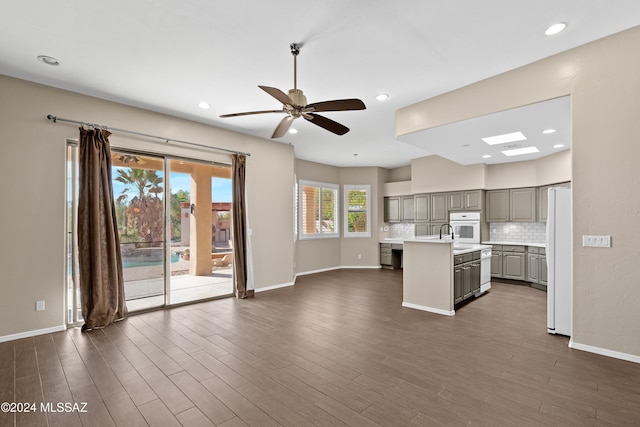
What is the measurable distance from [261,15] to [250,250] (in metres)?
4.01

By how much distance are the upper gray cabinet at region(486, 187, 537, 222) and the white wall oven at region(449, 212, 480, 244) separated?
0.35 metres

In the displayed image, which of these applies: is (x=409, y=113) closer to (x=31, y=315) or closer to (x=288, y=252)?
(x=288, y=252)

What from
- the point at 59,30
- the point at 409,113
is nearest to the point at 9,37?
the point at 59,30

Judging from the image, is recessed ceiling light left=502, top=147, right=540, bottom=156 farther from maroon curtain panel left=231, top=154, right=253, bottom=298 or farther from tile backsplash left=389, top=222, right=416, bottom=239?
maroon curtain panel left=231, top=154, right=253, bottom=298

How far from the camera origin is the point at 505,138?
15.7ft

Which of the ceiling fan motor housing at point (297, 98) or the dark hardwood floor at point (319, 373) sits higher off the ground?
the ceiling fan motor housing at point (297, 98)

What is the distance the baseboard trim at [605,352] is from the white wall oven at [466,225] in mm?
4019

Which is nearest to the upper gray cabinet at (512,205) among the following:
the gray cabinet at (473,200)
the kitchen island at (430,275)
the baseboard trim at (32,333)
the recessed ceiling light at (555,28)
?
the gray cabinet at (473,200)

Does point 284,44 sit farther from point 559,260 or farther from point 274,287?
point 274,287

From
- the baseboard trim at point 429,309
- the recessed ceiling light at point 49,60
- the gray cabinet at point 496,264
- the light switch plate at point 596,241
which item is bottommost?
the baseboard trim at point 429,309

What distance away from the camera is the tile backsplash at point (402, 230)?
8850 mm

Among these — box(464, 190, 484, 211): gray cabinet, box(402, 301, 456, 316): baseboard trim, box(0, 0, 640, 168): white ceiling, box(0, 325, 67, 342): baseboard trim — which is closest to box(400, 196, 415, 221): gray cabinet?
box(464, 190, 484, 211): gray cabinet

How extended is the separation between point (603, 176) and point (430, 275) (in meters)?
2.36

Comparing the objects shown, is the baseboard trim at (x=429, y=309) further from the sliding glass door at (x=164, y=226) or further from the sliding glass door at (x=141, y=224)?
the sliding glass door at (x=141, y=224)
